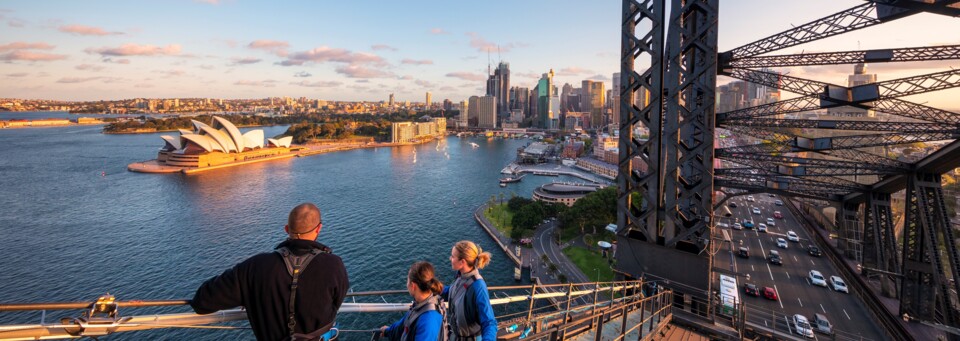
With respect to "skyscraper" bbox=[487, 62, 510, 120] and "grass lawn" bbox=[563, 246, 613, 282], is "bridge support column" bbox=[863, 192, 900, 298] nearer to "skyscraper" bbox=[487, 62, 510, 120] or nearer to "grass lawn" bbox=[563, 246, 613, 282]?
"grass lawn" bbox=[563, 246, 613, 282]

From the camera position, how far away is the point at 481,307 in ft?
5.58

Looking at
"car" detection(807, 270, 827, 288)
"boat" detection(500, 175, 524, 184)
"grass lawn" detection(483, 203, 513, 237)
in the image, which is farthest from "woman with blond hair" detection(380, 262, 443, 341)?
"boat" detection(500, 175, 524, 184)

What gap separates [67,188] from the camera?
26000mm

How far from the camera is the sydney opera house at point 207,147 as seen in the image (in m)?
33.8

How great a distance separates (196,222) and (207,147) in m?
18.6

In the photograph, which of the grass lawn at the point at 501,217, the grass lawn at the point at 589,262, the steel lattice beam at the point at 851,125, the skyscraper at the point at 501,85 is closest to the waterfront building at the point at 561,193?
the grass lawn at the point at 501,217

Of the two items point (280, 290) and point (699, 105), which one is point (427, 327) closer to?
point (280, 290)

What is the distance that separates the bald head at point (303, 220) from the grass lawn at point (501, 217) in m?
17.5

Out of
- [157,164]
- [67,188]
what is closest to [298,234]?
[67,188]

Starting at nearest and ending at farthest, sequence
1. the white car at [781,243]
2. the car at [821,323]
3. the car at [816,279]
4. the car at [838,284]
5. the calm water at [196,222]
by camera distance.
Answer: the car at [821,323] → the car at [838,284] → the car at [816,279] → the calm water at [196,222] → the white car at [781,243]

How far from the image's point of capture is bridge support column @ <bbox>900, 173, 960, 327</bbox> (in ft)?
16.5

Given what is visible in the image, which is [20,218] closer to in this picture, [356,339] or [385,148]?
[356,339]

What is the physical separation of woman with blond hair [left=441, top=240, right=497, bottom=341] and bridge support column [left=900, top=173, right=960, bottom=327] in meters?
6.15

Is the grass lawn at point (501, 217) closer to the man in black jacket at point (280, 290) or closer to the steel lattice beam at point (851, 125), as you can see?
the steel lattice beam at point (851, 125)
